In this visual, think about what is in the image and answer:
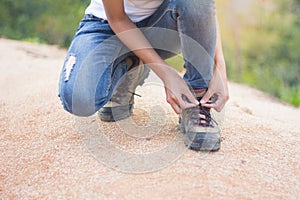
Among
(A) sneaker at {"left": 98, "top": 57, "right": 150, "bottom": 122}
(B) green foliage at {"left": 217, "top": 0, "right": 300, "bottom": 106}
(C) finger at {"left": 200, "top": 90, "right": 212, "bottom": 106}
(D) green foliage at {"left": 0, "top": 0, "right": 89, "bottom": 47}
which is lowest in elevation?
(B) green foliage at {"left": 217, "top": 0, "right": 300, "bottom": 106}

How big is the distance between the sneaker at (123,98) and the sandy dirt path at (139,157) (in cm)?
5

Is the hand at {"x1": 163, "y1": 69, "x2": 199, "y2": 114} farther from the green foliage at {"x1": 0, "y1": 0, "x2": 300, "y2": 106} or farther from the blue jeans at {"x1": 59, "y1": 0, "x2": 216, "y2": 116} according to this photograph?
the green foliage at {"x1": 0, "y1": 0, "x2": 300, "y2": 106}

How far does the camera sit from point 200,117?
1.62 metres

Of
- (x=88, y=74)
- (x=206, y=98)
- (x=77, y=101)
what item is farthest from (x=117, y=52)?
(x=206, y=98)

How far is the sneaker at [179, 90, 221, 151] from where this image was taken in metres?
1.56

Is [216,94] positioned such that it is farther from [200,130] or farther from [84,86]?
[84,86]

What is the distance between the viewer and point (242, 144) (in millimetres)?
1689

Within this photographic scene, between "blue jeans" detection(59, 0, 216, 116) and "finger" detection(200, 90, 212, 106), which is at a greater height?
Answer: "blue jeans" detection(59, 0, 216, 116)

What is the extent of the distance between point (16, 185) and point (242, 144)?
0.88m

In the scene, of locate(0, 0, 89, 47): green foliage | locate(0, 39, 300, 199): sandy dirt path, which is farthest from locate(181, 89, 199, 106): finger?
locate(0, 0, 89, 47): green foliage

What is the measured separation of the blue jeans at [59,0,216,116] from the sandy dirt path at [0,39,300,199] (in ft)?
0.60

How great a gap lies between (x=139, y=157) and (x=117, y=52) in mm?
477

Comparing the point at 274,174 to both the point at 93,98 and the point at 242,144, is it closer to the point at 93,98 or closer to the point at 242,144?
the point at 242,144

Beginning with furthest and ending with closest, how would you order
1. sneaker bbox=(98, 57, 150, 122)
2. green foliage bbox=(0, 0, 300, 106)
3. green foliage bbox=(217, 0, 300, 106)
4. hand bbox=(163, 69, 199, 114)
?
green foliage bbox=(217, 0, 300, 106) → green foliage bbox=(0, 0, 300, 106) → sneaker bbox=(98, 57, 150, 122) → hand bbox=(163, 69, 199, 114)
